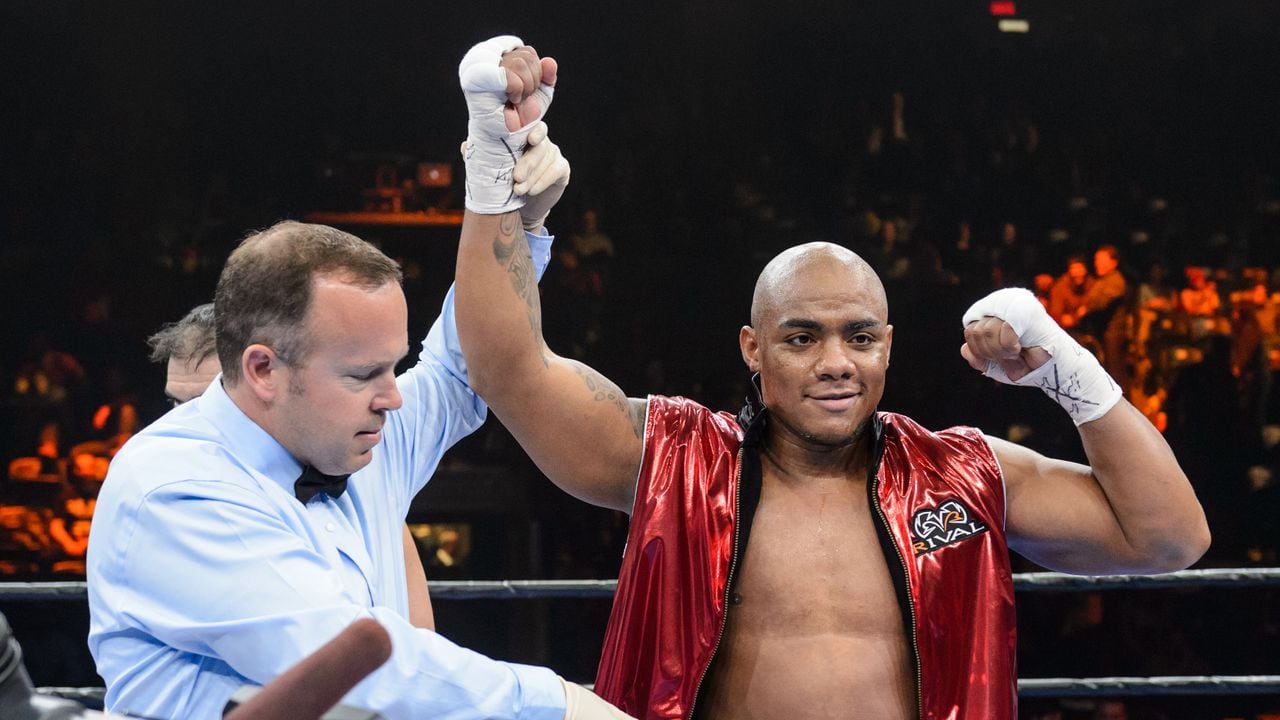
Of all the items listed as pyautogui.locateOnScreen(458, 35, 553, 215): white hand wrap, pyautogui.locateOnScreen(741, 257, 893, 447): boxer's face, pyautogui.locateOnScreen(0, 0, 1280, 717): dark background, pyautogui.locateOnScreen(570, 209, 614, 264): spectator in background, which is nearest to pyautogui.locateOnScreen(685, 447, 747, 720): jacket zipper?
pyautogui.locateOnScreen(741, 257, 893, 447): boxer's face

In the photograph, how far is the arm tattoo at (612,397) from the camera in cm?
167

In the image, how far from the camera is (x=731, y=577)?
5.33 feet

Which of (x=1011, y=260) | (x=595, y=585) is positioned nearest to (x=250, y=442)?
(x=595, y=585)

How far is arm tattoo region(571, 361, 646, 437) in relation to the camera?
5.47 ft

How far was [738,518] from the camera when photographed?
1669mm

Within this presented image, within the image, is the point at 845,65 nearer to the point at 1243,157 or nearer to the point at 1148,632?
the point at 1243,157

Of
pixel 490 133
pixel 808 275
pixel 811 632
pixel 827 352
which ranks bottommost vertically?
pixel 811 632

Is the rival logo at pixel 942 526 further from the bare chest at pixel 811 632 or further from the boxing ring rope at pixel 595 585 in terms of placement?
the boxing ring rope at pixel 595 585

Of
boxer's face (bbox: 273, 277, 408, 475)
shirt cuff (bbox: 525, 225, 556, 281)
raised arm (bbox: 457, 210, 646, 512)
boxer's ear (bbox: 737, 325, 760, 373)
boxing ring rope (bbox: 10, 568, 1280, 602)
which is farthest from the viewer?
boxing ring rope (bbox: 10, 568, 1280, 602)

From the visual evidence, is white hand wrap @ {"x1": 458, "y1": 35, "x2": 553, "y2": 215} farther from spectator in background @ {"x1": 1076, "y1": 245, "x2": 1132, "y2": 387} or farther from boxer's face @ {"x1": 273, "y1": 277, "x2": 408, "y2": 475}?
spectator in background @ {"x1": 1076, "y1": 245, "x2": 1132, "y2": 387}

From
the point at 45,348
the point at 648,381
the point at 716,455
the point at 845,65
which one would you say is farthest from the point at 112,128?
the point at 716,455

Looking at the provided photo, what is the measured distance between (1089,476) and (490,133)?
946 millimetres

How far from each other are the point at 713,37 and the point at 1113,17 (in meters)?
1.63

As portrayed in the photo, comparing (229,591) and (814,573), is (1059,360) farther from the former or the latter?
(229,591)
